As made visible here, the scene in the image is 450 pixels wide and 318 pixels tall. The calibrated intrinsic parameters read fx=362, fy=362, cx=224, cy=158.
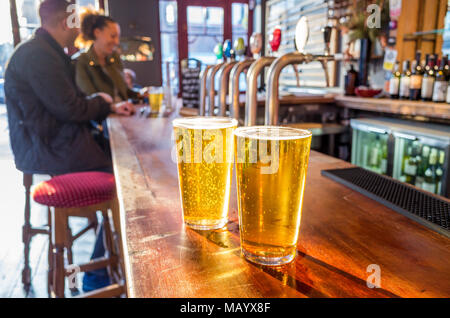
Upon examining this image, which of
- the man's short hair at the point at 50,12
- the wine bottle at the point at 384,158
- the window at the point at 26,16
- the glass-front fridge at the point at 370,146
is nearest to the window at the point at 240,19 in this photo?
the window at the point at 26,16

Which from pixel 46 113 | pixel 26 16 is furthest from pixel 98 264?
pixel 26 16

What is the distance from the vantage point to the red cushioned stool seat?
1.73 metres

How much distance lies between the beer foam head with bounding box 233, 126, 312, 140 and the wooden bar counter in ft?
0.62

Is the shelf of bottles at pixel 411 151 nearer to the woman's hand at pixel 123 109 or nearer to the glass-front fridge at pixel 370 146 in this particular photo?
the glass-front fridge at pixel 370 146

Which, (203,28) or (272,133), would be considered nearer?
(272,133)

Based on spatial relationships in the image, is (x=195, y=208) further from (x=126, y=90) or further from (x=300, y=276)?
(x=126, y=90)

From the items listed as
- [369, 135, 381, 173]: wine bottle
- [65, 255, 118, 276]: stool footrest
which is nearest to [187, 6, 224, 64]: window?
[369, 135, 381, 173]: wine bottle

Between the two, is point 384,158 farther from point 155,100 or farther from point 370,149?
point 155,100

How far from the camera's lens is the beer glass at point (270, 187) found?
49 centimetres

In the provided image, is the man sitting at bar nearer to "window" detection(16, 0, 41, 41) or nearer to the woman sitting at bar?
the woman sitting at bar

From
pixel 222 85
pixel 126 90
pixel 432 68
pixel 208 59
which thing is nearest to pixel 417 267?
pixel 222 85

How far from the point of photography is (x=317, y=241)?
610 millimetres

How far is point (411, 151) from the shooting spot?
10.2ft

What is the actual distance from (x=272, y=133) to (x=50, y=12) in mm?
2170
